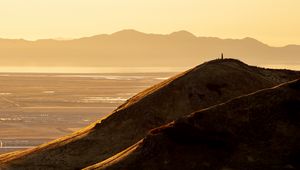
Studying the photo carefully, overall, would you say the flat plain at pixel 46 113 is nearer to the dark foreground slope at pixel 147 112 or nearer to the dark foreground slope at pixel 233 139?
the dark foreground slope at pixel 147 112

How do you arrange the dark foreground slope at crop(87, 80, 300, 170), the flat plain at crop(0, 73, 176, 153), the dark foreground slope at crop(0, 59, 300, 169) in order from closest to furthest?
the dark foreground slope at crop(87, 80, 300, 170) < the dark foreground slope at crop(0, 59, 300, 169) < the flat plain at crop(0, 73, 176, 153)

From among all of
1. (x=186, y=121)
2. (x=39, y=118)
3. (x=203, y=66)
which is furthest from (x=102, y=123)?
(x=39, y=118)

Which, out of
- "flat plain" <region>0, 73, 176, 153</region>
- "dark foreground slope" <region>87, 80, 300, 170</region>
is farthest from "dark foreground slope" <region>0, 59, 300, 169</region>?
"flat plain" <region>0, 73, 176, 153</region>

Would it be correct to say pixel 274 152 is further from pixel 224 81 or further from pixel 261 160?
pixel 224 81

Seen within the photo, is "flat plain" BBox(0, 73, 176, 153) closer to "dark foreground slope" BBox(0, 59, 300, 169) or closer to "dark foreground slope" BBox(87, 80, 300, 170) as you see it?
"dark foreground slope" BBox(0, 59, 300, 169)

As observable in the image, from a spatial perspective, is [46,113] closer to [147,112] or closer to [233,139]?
[147,112]

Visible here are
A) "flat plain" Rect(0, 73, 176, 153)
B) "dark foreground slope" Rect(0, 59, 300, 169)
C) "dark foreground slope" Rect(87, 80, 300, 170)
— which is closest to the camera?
"dark foreground slope" Rect(87, 80, 300, 170)

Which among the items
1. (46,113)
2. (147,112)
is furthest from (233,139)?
(46,113)
